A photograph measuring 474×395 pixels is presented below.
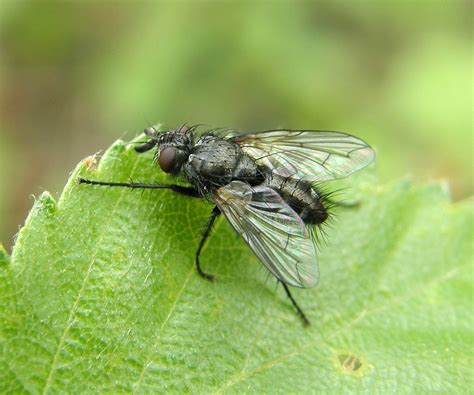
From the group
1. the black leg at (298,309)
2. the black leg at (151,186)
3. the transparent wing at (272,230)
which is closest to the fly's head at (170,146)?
the black leg at (151,186)

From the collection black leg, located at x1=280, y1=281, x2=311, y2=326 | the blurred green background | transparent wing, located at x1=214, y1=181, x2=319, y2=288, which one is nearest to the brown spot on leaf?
black leg, located at x1=280, y1=281, x2=311, y2=326

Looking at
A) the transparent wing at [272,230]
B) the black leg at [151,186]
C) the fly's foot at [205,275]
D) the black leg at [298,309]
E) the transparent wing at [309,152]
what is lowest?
the fly's foot at [205,275]

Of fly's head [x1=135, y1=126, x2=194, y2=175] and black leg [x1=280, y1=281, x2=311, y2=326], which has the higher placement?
fly's head [x1=135, y1=126, x2=194, y2=175]

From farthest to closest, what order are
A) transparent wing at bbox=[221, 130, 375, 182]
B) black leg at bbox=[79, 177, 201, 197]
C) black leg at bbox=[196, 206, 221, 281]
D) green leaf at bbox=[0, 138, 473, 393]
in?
transparent wing at bbox=[221, 130, 375, 182], black leg at bbox=[196, 206, 221, 281], black leg at bbox=[79, 177, 201, 197], green leaf at bbox=[0, 138, 473, 393]

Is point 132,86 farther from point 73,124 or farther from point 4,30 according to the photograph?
point 4,30

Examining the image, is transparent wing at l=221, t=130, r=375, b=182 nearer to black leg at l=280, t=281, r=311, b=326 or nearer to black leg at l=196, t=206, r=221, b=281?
black leg at l=196, t=206, r=221, b=281

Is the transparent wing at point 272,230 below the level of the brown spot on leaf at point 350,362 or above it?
above

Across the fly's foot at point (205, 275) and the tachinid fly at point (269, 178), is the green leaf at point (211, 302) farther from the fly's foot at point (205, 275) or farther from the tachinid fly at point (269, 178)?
the tachinid fly at point (269, 178)
